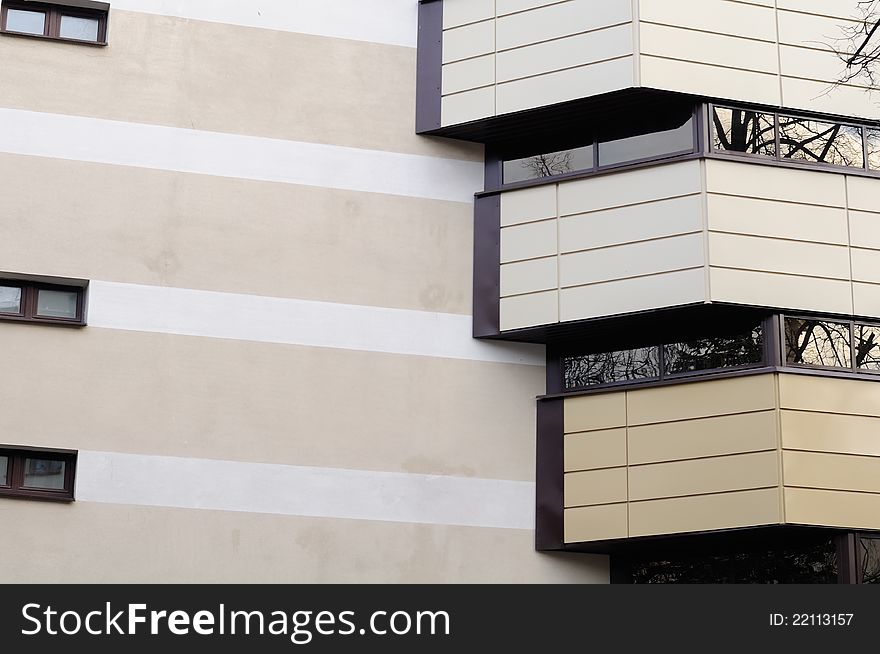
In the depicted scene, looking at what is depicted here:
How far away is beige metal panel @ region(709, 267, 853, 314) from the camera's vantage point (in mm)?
15766

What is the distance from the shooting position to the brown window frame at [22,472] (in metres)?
15.7

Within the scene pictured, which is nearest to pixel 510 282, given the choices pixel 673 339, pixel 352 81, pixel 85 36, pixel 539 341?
pixel 539 341

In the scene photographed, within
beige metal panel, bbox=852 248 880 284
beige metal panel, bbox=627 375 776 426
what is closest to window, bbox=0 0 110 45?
beige metal panel, bbox=627 375 776 426

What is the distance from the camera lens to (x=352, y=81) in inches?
701

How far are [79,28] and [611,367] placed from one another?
7601 mm

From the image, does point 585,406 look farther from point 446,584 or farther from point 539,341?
point 446,584

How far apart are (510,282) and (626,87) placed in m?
2.67

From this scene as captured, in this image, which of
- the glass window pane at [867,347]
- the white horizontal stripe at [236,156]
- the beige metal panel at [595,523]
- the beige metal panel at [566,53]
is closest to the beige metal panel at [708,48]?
the beige metal panel at [566,53]

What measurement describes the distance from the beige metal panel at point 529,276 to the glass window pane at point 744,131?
2381 mm

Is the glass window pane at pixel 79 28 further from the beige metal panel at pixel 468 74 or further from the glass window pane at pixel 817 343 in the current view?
the glass window pane at pixel 817 343

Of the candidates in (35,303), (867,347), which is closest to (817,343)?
(867,347)

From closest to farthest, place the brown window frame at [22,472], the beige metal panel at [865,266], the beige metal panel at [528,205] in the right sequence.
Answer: the brown window frame at [22,472]
the beige metal panel at [865,266]
the beige metal panel at [528,205]

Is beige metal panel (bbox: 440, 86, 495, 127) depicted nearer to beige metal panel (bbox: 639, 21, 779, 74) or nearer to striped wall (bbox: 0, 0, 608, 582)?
striped wall (bbox: 0, 0, 608, 582)

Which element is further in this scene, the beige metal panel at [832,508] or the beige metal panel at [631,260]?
the beige metal panel at [631,260]
